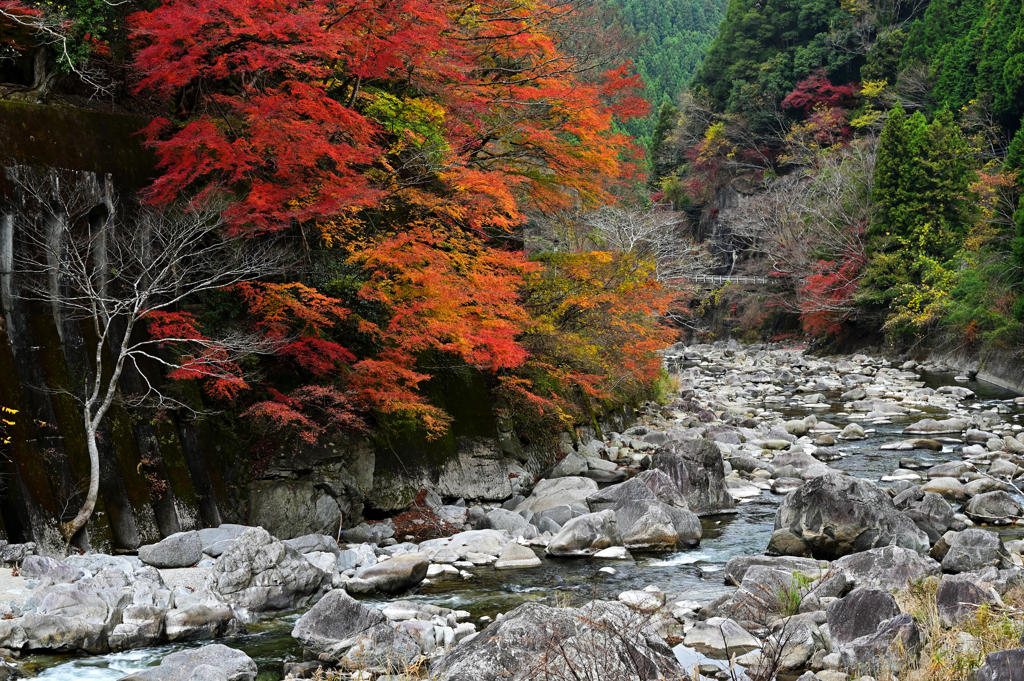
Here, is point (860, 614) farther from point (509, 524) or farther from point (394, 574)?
point (509, 524)

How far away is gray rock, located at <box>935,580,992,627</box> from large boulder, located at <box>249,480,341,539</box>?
22.8ft

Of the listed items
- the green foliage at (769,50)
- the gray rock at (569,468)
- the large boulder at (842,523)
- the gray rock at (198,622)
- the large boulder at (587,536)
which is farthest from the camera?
the green foliage at (769,50)

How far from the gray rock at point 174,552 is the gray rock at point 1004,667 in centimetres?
730

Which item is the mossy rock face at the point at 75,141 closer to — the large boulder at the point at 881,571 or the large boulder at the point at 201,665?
the large boulder at the point at 201,665

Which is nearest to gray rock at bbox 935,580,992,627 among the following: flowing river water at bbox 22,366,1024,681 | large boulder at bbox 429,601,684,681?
flowing river water at bbox 22,366,1024,681

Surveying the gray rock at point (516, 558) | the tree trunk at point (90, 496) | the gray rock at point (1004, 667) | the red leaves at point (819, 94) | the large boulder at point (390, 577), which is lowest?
the gray rock at point (516, 558)

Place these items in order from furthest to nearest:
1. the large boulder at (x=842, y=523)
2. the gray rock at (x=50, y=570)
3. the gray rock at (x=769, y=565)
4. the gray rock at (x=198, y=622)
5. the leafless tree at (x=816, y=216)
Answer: the leafless tree at (x=816, y=216), the large boulder at (x=842, y=523), the gray rock at (x=769, y=565), the gray rock at (x=50, y=570), the gray rock at (x=198, y=622)

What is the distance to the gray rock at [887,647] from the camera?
5.35m

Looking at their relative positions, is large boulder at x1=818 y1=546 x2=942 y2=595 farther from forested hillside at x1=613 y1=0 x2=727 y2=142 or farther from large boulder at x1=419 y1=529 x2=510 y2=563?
forested hillside at x1=613 y1=0 x2=727 y2=142

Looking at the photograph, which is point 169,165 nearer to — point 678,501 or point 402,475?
point 402,475

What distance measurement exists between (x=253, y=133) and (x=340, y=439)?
13.7 ft

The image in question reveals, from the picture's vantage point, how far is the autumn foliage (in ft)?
33.1

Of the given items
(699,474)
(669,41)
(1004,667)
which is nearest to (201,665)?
(1004,667)

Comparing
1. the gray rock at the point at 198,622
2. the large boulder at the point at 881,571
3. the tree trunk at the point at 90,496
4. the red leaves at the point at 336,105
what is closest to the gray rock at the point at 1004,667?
Answer: the large boulder at the point at 881,571
